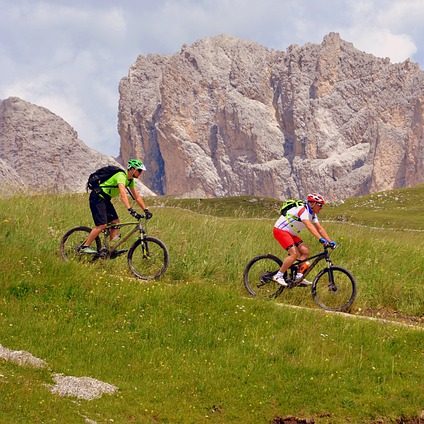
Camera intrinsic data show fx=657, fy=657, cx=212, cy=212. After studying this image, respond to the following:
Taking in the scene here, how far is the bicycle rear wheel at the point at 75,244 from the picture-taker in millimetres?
16984

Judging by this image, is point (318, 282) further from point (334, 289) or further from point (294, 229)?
point (294, 229)

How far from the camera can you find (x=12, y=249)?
15.0 m

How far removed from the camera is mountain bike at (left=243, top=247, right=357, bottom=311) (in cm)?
1533

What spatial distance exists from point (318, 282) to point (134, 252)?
194 inches

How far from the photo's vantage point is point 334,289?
50.3 ft

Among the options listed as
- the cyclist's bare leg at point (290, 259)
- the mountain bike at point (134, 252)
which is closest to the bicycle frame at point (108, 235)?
the mountain bike at point (134, 252)

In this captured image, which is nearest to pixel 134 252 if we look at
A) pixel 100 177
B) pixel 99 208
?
pixel 99 208

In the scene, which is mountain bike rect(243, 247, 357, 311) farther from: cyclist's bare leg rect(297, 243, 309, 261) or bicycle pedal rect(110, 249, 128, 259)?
bicycle pedal rect(110, 249, 128, 259)

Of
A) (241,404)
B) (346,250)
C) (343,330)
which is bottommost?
(241,404)

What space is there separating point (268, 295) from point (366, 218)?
275ft

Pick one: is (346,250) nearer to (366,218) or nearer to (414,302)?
(414,302)

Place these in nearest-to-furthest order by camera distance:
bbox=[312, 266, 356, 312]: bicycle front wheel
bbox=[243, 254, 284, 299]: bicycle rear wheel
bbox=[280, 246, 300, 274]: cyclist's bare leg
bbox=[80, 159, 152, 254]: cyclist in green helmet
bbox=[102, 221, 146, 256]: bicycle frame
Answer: bbox=[312, 266, 356, 312]: bicycle front wheel
bbox=[280, 246, 300, 274]: cyclist's bare leg
bbox=[243, 254, 284, 299]: bicycle rear wheel
bbox=[80, 159, 152, 254]: cyclist in green helmet
bbox=[102, 221, 146, 256]: bicycle frame

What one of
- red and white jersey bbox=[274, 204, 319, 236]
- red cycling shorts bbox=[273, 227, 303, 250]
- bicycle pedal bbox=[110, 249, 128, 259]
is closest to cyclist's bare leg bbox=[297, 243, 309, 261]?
red cycling shorts bbox=[273, 227, 303, 250]

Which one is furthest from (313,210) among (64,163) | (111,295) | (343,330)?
(64,163)
